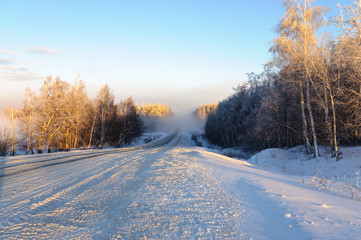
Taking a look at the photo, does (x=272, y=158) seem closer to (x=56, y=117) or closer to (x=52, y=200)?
(x=52, y=200)

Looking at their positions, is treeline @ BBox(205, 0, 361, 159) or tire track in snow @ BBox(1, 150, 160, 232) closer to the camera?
tire track in snow @ BBox(1, 150, 160, 232)

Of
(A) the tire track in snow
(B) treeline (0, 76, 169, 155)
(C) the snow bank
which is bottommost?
(C) the snow bank

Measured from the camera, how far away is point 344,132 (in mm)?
17469

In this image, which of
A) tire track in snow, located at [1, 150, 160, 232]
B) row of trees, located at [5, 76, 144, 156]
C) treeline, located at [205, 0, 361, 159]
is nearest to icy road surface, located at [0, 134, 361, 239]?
tire track in snow, located at [1, 150, 160, 232]

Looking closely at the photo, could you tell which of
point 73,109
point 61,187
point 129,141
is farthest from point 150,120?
point 61,187

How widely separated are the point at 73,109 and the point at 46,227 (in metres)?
30.8

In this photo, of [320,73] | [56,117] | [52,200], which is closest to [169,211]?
[52,200]

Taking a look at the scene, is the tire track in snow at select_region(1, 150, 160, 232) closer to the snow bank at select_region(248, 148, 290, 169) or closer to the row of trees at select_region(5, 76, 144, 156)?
the snow bank at select_region(248, 148, 290, 169)

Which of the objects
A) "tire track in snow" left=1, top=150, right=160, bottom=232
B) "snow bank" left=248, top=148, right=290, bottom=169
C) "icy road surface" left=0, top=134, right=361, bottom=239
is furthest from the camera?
"snow bank" left=248, top=148, right=290, bottom=169

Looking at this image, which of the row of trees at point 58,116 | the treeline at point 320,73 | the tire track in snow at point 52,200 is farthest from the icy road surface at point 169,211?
the row of trees at point 58,116

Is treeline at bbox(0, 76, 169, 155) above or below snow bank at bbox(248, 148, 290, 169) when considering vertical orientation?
above

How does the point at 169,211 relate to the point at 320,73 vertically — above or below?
below

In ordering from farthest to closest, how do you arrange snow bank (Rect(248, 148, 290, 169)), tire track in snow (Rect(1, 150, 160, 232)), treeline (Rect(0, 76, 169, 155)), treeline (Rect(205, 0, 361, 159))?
treeline (Rect(0, 76, 169, 155)) < snow bank (Rect(248, 148, 290, 169)) < treeline (Rect(205, 0, 361, 159)) < tire track in snow (Rect(1, 150, 160, 232))

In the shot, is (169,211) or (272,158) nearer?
(169,211)
